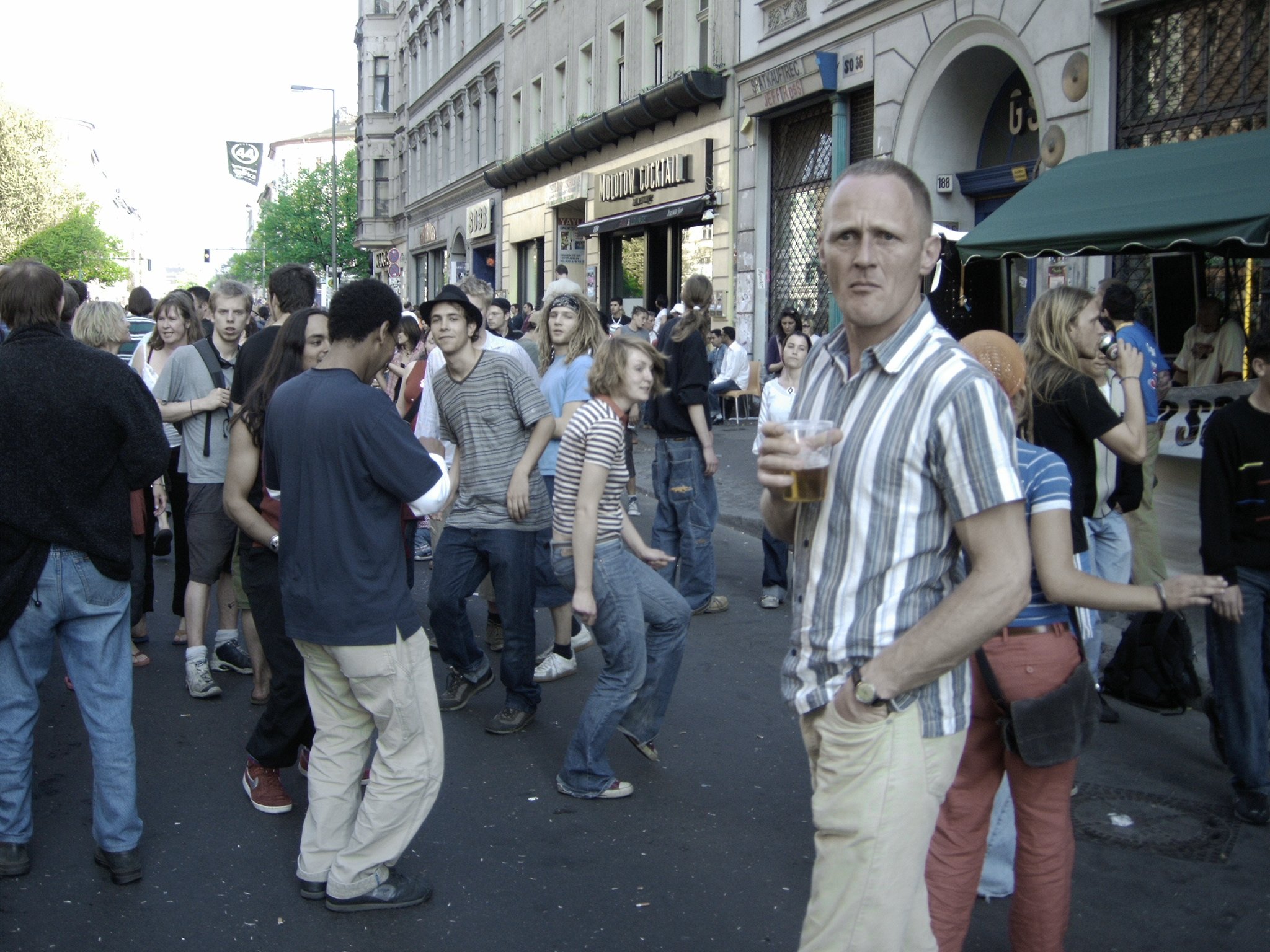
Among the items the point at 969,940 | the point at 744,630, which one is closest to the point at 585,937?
the point at 969,940

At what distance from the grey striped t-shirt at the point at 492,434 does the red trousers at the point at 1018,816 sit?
2753 millimetres

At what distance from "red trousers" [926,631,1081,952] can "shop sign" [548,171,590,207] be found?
24344 mm

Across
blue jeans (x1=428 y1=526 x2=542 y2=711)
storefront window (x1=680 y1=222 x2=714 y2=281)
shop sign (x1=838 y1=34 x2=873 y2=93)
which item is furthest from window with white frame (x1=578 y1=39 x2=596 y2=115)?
blue jeans (x1=428 y1=526 x2=542 y2=711)

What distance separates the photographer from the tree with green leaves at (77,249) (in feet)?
157

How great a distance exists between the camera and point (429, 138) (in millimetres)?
43688

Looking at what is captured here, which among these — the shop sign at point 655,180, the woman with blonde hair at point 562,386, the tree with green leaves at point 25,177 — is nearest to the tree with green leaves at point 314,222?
the tree with green leaves at point 25,177

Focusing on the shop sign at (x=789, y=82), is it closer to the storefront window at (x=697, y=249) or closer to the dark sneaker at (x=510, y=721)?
the storefront window at (x=697, y=249)

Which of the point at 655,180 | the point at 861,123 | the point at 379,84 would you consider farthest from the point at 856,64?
the point at 379,84

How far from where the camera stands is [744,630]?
7.30 meters

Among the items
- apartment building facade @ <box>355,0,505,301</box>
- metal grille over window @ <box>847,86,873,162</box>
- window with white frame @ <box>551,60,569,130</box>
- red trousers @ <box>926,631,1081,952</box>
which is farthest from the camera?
apartment building facade @ <box>355,0,505,301</box>

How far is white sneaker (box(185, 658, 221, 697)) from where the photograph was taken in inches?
232

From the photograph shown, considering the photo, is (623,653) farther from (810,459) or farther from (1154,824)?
(810,459)

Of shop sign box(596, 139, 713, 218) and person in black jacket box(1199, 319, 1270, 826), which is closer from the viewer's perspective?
person in black jacket box(1199, 319, 1270, 826)

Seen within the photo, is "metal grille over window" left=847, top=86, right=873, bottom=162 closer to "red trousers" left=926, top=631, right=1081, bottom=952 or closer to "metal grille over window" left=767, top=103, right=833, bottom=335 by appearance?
"metal grille over window" left=767, top=103, right=833, bottom=335
